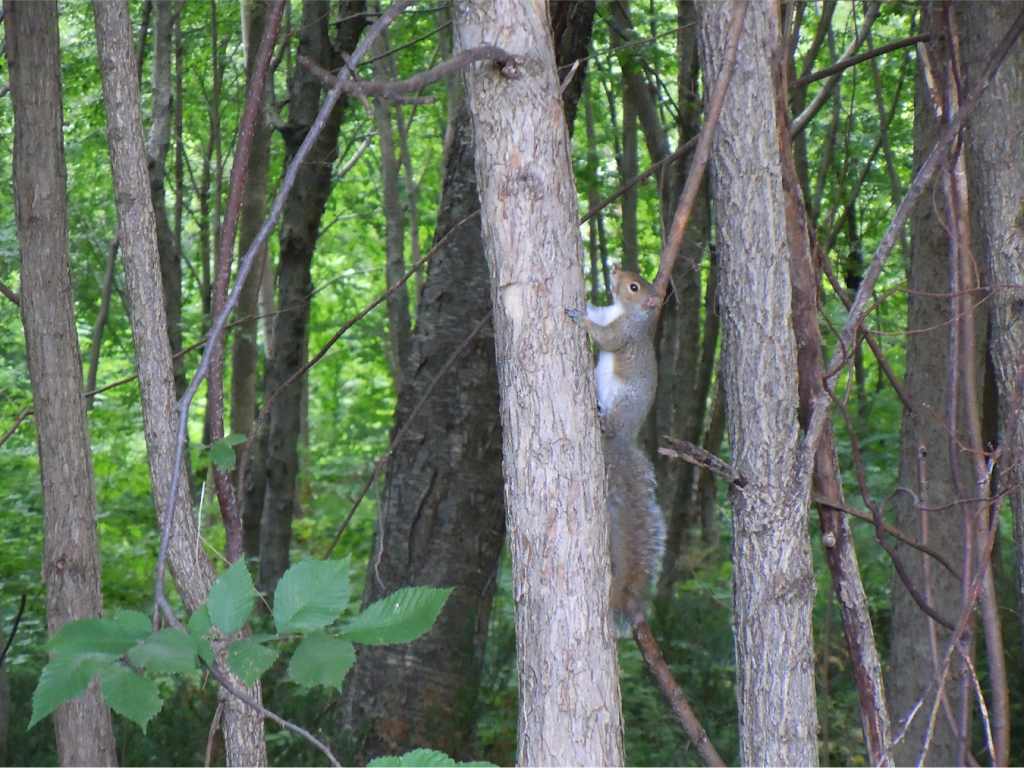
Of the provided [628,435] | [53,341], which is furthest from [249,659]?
[628,435]

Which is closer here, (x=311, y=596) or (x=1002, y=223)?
(x=311, y=596)

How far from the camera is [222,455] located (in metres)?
1.30

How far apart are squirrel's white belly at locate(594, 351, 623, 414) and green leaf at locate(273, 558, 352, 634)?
1.90m

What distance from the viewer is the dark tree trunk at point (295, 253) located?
4.50 metres

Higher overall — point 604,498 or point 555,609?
point 604,498

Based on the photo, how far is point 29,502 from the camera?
6.79 m

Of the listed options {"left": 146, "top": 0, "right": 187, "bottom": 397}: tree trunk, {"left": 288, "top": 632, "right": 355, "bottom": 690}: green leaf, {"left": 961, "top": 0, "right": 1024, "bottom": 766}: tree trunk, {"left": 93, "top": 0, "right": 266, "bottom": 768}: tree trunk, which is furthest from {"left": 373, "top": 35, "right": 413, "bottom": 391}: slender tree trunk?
{"left": 288, "top": 632, "right": 355, "bottom": 690}: green leaf

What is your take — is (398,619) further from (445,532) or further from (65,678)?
(445,532)

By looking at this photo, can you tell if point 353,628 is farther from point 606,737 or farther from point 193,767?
point 193,767

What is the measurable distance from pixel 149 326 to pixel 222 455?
45cm

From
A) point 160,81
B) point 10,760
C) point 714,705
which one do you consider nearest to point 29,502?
point 160,81

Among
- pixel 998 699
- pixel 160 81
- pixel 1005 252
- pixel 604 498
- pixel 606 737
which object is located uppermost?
pixel 160 81

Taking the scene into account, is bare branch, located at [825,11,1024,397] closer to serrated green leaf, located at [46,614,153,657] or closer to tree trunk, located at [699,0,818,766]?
tree trunk, located at [699,0,818,766]

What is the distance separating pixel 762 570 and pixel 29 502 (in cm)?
667
